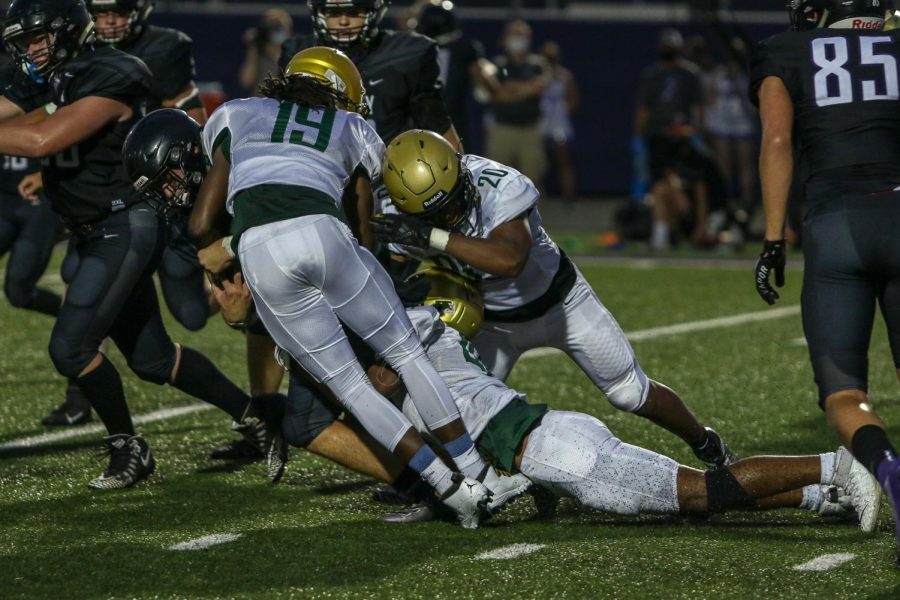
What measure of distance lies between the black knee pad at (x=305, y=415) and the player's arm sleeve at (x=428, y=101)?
161 cm

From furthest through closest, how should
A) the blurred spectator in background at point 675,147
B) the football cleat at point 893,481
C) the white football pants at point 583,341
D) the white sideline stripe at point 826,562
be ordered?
1. the blurred spectator in background at point 675,147
2. the white football pants at point 583,341
3. the white sideline stripe at point 826,562
4. the football cleat at point 893,481

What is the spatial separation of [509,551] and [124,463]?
1.50 meters

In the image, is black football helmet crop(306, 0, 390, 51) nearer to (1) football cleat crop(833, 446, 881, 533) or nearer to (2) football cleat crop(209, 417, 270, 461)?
(2) football cleat crop(209, 417, 270, 461)

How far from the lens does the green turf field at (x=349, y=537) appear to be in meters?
3.66

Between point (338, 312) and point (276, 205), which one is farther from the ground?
point (276, 205)

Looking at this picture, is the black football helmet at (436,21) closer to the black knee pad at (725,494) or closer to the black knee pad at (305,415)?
the black knee pad at (305,415)

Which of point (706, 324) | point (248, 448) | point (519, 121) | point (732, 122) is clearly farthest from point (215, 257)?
point (732, 122)

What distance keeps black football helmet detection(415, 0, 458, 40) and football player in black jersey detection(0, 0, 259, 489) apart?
4.10 m

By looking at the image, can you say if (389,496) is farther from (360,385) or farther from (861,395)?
(861,395)

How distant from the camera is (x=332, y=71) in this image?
448 centimetres

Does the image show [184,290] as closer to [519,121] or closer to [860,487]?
[860,487]

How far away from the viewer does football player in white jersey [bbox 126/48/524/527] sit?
13.4 feet

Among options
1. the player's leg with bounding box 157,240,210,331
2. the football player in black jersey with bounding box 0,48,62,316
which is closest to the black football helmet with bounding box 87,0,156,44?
the football player in black jersey with bounding box 0,48,62,316

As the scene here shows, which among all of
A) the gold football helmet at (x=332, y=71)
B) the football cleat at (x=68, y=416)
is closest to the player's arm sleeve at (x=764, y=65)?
the gold football helmet at (x=332, y=71)
